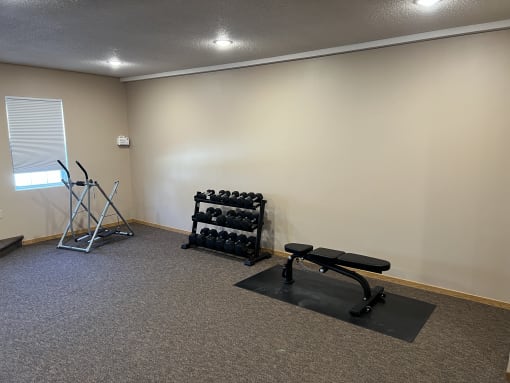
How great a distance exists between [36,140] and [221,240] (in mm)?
2769

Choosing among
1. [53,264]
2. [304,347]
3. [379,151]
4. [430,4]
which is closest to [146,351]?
[304,347]

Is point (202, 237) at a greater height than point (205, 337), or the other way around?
point (202, 237)

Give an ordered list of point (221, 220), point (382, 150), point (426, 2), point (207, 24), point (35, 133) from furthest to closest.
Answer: point (35, 133) < point (221, 220) < point (382, 150) < point (207, 24) < point (426, 2)

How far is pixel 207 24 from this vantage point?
9.05 ft

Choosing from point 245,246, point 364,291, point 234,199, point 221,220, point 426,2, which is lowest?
point 364,291

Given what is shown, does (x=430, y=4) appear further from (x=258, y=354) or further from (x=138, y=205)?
(x=138, y=205)

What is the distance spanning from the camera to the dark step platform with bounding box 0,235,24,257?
4.36 m

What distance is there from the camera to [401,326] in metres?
2.72

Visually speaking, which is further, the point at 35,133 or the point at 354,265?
the point at 35,133

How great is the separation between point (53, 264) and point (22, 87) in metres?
2.25

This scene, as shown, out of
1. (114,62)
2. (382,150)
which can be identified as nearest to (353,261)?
(382,150)

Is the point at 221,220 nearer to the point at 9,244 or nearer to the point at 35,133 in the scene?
the point at 9,244

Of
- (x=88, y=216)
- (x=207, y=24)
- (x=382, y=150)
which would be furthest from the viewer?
(x=88, y=216)

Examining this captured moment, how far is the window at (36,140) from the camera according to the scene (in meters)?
4.61
